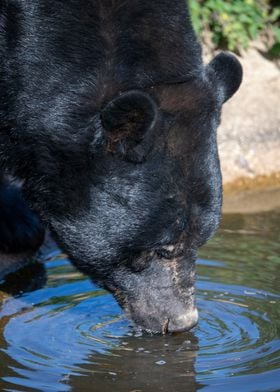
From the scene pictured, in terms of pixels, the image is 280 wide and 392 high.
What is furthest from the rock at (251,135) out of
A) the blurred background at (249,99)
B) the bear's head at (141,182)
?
the bear's head at (141,182)

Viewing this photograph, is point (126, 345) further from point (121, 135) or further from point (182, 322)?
point (121, 135)

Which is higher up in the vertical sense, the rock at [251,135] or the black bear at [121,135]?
the black bear at [121,135]

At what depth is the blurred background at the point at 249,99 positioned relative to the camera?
9719mm

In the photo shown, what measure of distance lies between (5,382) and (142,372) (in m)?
0.71

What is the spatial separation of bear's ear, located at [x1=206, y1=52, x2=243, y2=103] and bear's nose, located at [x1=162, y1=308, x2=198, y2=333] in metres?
1.19

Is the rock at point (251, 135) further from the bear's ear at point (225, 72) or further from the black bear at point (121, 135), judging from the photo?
the black bear at point (121, 135)

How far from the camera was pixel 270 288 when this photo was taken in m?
7.05

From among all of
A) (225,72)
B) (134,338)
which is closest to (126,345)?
(134,338)

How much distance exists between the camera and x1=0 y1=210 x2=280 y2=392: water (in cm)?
558

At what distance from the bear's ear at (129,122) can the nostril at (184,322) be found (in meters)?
0.99

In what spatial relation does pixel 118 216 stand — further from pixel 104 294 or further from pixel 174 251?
pixel 104 294

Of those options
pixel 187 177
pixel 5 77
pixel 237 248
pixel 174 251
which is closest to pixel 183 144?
pixel 187 177

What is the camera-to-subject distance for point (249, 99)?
10273 millimetres

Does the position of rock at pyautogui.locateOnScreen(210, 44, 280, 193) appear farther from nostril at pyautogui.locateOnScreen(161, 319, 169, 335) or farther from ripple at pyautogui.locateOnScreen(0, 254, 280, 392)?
nostril at pyautogui.locateOnScreen(161, 319, 169, 335)
